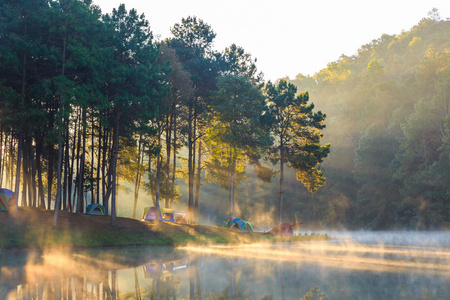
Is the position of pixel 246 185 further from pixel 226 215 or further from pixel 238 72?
pixel 238 72

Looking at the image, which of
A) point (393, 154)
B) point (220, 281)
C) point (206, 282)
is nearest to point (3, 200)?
point (206, 282)

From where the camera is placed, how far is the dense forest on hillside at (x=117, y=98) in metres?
28.4

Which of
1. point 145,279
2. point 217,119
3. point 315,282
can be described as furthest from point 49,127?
point 315,282

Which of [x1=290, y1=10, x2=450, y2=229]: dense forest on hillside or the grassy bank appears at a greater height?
[x1=290, y1=10, x2=450, y2=229]: dense forest on hillside

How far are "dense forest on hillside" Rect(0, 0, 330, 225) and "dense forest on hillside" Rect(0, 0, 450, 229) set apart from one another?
0.43 ft

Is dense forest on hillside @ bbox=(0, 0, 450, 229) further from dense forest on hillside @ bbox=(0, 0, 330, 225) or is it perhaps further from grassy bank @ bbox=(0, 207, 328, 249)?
grassy bank @ bbox=(0, 207, 328, 249)

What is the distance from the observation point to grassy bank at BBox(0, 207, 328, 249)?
26078 mm

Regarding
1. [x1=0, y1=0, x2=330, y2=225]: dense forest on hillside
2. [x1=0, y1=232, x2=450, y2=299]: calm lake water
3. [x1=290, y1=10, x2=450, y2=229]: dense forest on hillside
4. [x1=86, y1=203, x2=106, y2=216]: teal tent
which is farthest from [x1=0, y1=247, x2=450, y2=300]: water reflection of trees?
[x1=290, y1=10, x2=450, y2=229]: dense forest on hillside

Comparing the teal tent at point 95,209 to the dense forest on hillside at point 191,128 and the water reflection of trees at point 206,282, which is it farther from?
the water reflection of trees at point 206,282

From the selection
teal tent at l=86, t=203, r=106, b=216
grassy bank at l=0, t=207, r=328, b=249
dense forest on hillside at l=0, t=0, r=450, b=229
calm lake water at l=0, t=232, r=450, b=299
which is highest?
dense forest on hillside at l=0, t=0, r=450, b=229

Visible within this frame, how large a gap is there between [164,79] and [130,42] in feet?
13.2

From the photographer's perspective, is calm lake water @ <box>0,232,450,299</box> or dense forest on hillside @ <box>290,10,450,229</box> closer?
calm lake water @ <box>0,232,450,299</box>

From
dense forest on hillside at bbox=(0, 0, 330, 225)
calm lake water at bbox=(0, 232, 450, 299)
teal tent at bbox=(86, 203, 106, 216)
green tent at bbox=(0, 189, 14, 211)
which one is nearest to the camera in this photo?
calm lake water at bbox=(0, 232, 450, 299)

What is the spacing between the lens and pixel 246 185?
104m
